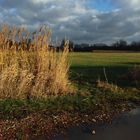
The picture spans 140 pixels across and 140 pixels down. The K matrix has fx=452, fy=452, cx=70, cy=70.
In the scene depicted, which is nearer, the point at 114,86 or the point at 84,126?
the point at 84,126

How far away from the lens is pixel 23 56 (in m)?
13.6

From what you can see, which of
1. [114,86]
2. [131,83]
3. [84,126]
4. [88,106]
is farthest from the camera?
[131,83]

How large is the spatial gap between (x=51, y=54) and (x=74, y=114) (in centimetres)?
320

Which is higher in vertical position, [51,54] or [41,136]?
[51,54]

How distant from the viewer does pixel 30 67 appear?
44.7 feet

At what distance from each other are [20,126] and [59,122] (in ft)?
3.45

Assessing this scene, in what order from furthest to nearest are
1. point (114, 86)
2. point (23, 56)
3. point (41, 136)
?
point (114, 86), point (23, 56), point (41, 136)

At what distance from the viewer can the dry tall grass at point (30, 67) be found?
41.4 feet

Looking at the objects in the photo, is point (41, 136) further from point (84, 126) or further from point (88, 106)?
point (88, 106)

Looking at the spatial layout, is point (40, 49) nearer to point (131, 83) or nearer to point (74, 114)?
point (74, 114)

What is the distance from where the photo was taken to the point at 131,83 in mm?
16656

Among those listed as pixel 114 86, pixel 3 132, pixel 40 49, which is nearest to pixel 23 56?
pixel 40 49

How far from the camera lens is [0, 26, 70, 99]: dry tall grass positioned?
497 inches

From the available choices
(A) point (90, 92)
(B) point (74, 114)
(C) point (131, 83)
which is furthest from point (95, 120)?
(C) point (131, 83)
